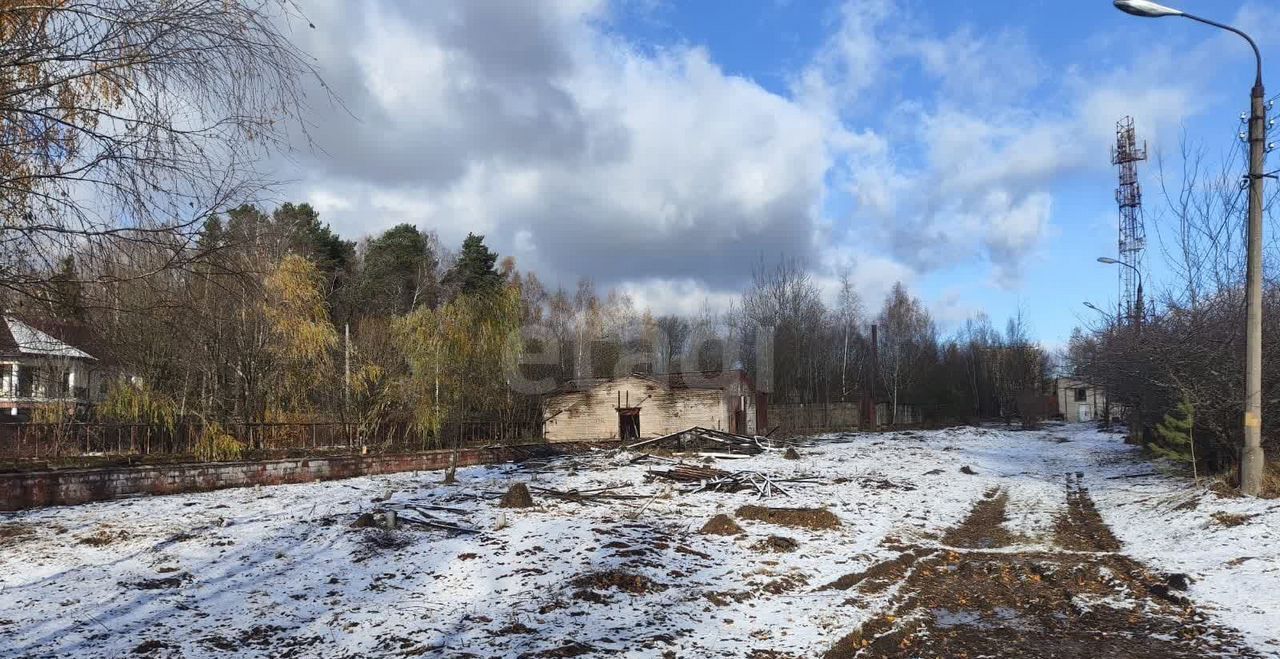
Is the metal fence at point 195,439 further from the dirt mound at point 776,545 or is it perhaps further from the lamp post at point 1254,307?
the lamp post at point 1254,307

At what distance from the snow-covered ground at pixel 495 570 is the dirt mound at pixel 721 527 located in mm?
230

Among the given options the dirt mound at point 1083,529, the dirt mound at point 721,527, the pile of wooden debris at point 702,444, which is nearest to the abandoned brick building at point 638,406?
the pile of wooden debris at point 702,444

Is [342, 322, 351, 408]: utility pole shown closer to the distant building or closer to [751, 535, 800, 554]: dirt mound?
[751, 535, 800, 554]: dirt mound

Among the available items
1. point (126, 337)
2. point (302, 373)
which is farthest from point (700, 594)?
point (302, 373)

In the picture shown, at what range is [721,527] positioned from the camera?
1086cm

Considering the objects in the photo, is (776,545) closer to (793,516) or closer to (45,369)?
(793,516)

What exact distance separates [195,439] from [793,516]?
15.7m

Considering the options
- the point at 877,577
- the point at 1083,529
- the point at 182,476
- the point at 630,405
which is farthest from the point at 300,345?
the point at 1083,529

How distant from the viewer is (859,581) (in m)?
8.48

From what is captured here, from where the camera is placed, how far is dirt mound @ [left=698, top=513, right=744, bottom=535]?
35.3ft

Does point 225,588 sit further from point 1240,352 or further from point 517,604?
point 1240,352

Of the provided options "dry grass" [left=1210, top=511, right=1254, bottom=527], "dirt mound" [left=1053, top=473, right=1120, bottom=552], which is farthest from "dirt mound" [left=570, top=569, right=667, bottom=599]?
"dry grass" [left=1210, top=511, right=1254, bottom=527]

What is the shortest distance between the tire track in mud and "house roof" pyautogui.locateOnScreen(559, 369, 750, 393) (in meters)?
20.6

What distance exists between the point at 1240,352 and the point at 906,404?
4544 centimetres
